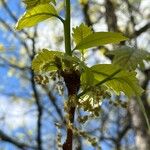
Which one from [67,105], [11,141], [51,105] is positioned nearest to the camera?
[67,105]

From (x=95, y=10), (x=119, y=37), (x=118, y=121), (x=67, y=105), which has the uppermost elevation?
(x=95, y=10)

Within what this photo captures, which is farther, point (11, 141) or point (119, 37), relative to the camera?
A: point (11, 141)

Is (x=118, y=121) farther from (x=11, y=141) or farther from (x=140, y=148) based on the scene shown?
(x=140, y=148)

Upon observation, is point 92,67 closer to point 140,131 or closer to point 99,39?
point 99,39

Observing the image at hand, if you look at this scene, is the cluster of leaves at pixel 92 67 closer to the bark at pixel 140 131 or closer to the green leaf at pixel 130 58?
the green leaf at pixel 130 58

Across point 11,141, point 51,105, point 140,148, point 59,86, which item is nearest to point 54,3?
point 59,86

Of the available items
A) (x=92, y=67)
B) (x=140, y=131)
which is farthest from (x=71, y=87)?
(x=140, y=131)

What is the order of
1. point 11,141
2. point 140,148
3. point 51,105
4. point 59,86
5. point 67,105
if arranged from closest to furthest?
point 67,105
point 59,86
point 140,148
point 11,141
point 51,105
